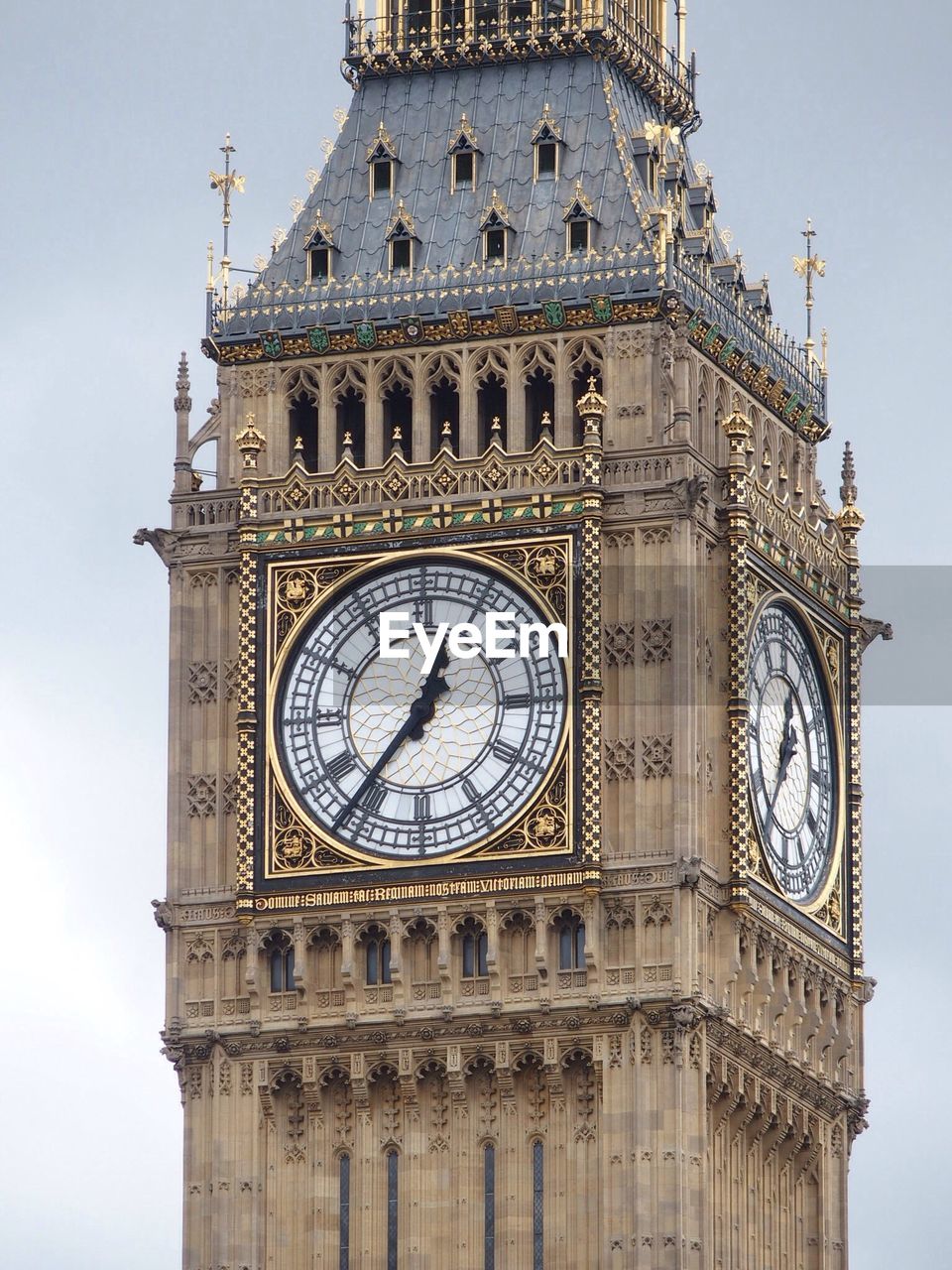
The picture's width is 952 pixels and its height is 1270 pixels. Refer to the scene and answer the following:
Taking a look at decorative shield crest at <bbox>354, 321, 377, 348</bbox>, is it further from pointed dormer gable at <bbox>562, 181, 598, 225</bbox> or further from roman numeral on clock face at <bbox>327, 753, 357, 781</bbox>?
roman numeral on clock face at <bbox>327, 753, 357, 781</bbox>

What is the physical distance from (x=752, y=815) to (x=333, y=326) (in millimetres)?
7382

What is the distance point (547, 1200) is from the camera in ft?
262

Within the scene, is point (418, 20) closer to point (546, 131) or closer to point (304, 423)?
point (546, 131)

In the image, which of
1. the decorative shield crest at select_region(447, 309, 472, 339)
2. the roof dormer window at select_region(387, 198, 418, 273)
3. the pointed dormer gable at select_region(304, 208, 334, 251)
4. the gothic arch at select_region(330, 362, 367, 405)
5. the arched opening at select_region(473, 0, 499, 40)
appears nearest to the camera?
the decorative shield crest at select_region(447, 309, 472, 339)

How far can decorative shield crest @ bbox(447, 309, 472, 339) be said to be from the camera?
82.3 metres

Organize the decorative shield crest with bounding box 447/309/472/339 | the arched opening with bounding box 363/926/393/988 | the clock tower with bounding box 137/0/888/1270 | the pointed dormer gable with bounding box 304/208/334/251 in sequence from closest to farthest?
1. the clock tower with bounding box 137/0/888/1270
2. the arched opening with bounding box 363/926/393/988
3. the decorative shield crest with bounding box 447/309/472/339
4. the pointed dormer gable with bounding box 304/208/334/251

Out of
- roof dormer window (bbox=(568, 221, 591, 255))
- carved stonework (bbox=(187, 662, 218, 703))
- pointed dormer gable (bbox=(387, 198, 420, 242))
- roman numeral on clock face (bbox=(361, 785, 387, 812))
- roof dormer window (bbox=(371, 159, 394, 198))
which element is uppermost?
roof dormer window (bbox=(371, 159, 394, 198))

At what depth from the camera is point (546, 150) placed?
8362cm

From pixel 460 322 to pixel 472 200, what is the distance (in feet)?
6.14

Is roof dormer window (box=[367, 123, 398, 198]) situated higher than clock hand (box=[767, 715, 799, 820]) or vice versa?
roof dormer window (box=[367, 123, 398, 198])

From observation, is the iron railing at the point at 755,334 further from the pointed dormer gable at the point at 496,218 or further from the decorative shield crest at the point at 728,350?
the pointed dormer gable at the point at 496,218

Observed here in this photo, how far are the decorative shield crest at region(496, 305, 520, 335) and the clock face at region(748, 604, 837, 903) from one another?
4.27 m

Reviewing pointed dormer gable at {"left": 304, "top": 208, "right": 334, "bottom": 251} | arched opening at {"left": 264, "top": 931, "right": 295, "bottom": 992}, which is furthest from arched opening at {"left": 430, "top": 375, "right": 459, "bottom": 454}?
arched opening at {"left": 264, "top": 931, "right": 295, "bottom": 992}

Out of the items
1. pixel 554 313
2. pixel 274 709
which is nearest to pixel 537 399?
pixel 554 313
